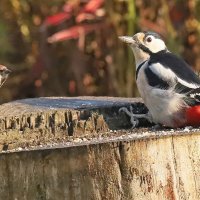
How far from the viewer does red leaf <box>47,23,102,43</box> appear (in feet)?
20.6

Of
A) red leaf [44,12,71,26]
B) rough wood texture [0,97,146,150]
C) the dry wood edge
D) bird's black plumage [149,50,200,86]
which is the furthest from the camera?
red leaf [44,12,71,26]

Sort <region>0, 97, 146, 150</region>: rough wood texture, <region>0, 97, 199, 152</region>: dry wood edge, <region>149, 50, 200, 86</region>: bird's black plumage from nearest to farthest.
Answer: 1. <region>0, 97, 199, 152</region>: dry wood edge
2. <region>0, 97, 146, 150</region>: rough wood texture
3. <region>149, 50, 200, 86</region>: bird's black plumage

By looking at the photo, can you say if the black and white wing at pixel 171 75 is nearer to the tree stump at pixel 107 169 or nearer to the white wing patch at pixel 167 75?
the white wing patch at pixel 167 75

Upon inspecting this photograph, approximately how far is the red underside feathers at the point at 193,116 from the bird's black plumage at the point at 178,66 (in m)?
0.13

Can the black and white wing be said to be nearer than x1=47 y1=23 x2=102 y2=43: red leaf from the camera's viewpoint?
Yes

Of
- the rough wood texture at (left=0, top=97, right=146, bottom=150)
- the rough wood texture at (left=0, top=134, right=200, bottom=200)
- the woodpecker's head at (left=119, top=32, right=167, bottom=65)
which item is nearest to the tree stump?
the rough wood texture at (left=0, top=134, right=200, bottom=200)

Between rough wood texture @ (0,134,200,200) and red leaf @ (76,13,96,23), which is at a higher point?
red leaf @ (76,13,96,23)

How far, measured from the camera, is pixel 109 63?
21.5 feet

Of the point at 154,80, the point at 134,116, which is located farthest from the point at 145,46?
the point at 134,116

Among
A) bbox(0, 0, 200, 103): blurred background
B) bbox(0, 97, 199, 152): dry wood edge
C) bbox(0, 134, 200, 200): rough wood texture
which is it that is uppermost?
bbox(0, 0, 200, 103): blurred background

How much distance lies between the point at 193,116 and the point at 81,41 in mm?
2553

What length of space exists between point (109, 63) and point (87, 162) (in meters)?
3.41

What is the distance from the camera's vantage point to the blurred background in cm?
638

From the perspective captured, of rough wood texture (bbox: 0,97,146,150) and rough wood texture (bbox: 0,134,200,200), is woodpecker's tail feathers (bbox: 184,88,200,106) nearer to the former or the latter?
rough wood texture (bbox: 0,97,146,150)
